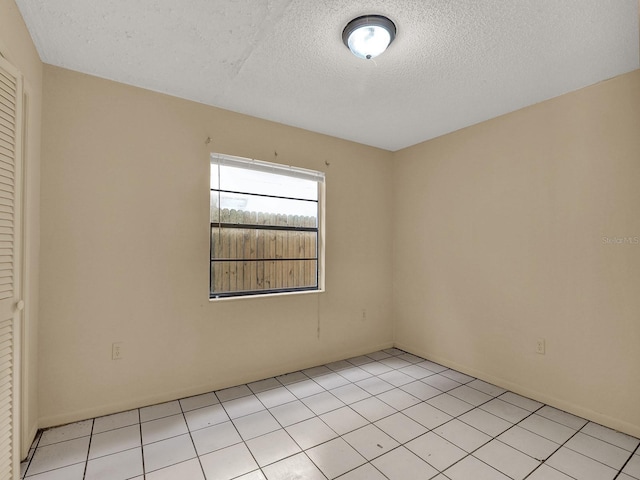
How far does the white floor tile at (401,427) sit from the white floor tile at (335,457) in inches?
13.1

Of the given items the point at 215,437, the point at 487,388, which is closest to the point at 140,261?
the point at 215,437

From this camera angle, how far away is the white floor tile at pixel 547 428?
208 centimetres

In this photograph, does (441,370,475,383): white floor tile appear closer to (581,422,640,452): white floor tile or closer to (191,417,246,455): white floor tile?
(581,422,640,452): white floor tile

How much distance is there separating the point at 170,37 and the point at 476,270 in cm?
311

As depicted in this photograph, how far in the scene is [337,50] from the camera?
1933mm

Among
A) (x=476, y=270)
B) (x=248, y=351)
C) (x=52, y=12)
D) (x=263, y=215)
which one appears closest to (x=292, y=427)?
(x=248, y=351)

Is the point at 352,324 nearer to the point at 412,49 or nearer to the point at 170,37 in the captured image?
the point at 412,49

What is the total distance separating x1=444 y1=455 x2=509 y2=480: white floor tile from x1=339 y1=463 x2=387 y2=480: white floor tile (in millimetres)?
387

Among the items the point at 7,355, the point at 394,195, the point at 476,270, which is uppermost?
the point at 394,195

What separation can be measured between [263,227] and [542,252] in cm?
248

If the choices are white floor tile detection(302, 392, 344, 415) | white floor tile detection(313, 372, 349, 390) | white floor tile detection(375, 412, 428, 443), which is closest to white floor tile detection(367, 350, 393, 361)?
white floor tile detection(313, 372, 349, 390)

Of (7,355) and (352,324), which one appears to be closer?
(7,355)

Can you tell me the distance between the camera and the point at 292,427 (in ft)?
7.14

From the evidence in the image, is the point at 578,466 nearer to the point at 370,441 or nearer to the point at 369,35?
the point at 370,441
